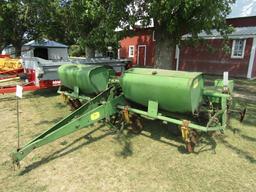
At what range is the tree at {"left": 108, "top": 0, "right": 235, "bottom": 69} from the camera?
7211 mm

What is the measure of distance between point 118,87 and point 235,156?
271 centimetres

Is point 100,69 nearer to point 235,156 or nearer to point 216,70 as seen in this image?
point 235,156

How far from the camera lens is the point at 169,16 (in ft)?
25.5

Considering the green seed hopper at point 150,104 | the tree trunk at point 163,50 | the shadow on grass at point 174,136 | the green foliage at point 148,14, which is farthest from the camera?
the tree trunk at point 163,50

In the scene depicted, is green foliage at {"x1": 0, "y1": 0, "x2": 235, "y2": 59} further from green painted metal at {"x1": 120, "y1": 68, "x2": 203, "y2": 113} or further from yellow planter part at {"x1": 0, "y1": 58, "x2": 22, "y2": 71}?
green painted metal at {"x1": 120, "y1": 68, "x2": 203, "y2": 113}

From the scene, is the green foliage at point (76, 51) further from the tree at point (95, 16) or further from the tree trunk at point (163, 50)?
the tree trunk at point (163, 50)

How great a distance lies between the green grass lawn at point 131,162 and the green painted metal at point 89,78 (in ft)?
3.32

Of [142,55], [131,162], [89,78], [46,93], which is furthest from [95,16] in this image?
[142,55]

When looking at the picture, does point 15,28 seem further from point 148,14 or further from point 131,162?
point 131,162

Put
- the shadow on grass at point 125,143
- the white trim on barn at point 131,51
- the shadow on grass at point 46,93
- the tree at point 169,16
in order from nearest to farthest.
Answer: the shadow on grass at point 125,143, the tree at point 169,16, the shadow on grass at point 46,93, the white trim on barn at point 131,51

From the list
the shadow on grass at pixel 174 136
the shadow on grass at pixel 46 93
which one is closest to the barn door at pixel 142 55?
the shadow on grass at pixel 46 93

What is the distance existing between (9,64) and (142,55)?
515 inches

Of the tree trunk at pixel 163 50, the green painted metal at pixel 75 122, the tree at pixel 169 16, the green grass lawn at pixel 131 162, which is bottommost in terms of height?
the green grass lawn at pixel 131 162

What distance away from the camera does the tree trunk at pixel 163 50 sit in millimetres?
9091
